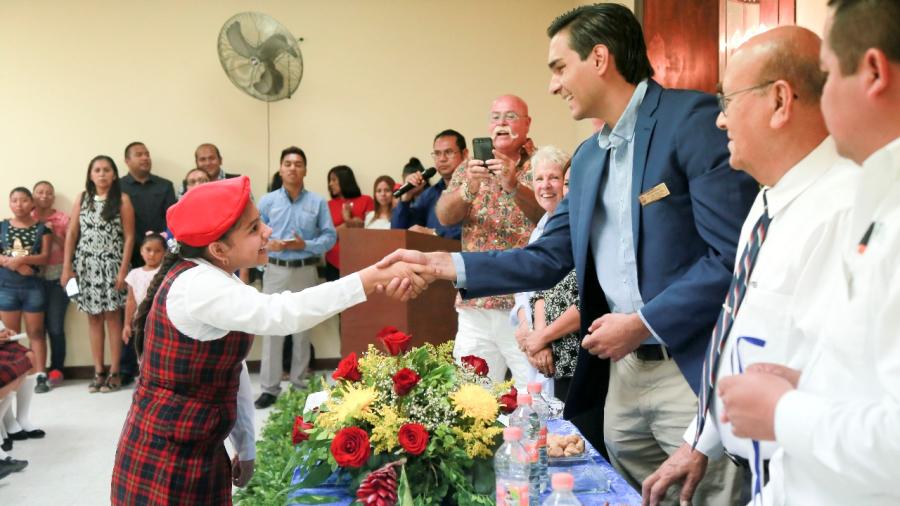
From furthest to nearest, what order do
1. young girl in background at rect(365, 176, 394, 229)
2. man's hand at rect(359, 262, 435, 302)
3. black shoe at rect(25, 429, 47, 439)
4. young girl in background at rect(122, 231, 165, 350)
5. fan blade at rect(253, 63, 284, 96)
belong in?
young girl in background at rect(365, 176, 394, 229) < fan blade at rect(253, 63, 284, 96) < young girl in background at rect(122, 231, 165, 350) < black shoe at rect(25, 429, 47, 439) < man's hand at rect(359, 262, 435, 302)

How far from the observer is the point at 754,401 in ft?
3.05

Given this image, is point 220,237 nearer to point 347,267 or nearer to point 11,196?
point 347,267

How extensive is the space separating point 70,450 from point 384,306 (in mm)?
2116

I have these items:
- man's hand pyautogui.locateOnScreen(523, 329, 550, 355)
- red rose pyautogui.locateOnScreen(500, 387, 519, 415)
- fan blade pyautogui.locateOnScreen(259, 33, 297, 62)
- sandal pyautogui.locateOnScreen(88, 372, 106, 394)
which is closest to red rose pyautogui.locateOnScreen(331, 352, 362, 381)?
red rose pyautogui.locateOnScreen(500, 387, 519, 415)

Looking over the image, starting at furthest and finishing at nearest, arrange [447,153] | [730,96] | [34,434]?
[447,153], [34,434], [730,96]

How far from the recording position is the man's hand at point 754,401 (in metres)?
0.91

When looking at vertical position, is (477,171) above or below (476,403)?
above

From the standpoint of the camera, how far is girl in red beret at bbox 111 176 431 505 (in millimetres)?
1930

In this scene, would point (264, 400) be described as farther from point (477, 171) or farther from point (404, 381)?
point (404, 381)

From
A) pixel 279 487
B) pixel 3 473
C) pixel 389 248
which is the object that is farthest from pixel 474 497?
pixel 3 473

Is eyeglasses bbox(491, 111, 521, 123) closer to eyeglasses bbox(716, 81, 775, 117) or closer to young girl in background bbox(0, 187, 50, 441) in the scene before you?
eyeglasses bbox(716, 81, 775, 117)

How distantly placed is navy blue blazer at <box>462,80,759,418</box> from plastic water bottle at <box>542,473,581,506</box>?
514mm

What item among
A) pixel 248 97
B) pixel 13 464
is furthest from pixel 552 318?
pixel 248 97

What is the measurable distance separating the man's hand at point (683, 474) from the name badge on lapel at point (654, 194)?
0.56 m
